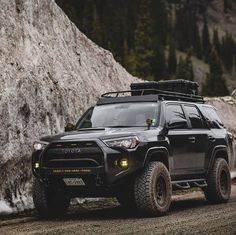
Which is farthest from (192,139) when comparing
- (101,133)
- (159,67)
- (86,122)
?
(159,67)

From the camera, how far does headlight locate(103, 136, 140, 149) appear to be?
368 inches

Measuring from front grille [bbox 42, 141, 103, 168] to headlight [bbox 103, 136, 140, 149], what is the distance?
0.70ft

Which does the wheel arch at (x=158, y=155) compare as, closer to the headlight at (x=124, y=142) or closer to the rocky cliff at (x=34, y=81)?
the headlight at (x=124, y=142)

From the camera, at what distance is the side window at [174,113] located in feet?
35.9

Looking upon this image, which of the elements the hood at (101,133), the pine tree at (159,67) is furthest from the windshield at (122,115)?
the pine tree at (159,67)

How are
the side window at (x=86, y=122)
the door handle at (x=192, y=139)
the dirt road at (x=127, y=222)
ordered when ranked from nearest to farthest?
1. the dirt road at (x=127, y=222)
2. the side window at (x=86, y=122)
3. the door handle at (x=192, y=139)

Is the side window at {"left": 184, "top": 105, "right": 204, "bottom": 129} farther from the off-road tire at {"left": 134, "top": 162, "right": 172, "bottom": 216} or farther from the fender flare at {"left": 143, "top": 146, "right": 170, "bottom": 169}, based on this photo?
the off-road tire at {"left": 134, "top": 162, "right": 172, "bottom": 216}

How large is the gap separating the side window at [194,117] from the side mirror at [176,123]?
776 millimetres

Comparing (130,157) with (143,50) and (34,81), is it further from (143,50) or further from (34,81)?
(143,50)

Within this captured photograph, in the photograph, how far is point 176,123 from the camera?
35.3 ft

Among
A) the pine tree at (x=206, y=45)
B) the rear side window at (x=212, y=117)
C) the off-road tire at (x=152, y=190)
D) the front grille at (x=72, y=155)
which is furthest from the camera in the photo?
the pine tree at (x=206, y=45)

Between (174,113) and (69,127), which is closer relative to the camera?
(69,127)

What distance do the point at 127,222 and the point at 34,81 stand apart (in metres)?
5.08

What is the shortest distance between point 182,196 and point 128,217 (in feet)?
17.3
